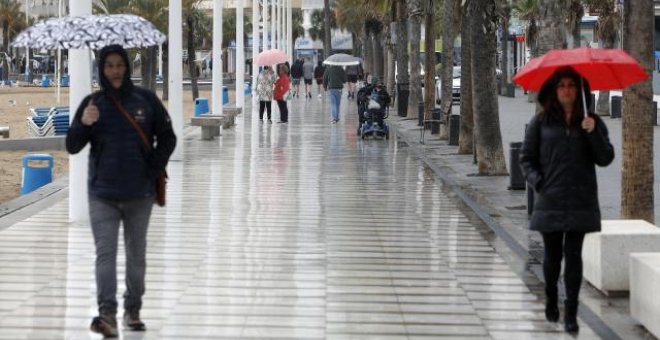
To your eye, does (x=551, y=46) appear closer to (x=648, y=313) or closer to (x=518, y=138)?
(x=648, y=313)

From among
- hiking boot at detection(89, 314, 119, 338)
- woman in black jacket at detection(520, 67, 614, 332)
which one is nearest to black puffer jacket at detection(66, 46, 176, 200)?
hiking boot at detection(89, 314, 119, 338)

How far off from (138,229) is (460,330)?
2.16 m

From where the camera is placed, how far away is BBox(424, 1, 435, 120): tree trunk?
31391 millimetres

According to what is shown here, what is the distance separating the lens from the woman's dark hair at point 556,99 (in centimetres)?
844

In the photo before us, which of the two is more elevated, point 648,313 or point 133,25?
point 133,25

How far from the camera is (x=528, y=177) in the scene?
8.46 metres

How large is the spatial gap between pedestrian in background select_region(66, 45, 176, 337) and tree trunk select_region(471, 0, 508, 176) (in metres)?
11.8

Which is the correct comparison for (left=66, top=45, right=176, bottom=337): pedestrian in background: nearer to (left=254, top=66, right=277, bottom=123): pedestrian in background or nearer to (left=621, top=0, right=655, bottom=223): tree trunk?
(left=621, top=0, right=655, bottom=223): tree trunk

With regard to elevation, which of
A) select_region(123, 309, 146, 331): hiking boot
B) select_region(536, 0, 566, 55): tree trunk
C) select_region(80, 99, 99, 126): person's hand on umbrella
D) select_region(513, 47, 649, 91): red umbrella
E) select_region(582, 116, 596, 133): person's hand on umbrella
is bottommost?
select_region(123, 309, 146, 331): hiking boot

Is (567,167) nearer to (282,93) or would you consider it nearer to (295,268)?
(295,268)

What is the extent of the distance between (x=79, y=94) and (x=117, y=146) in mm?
5700

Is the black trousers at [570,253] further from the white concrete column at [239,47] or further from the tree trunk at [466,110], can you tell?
the white concrete column at [239,47]

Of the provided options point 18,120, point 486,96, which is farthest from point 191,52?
point 486,96

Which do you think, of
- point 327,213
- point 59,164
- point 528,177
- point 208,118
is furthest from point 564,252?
point 208,118
